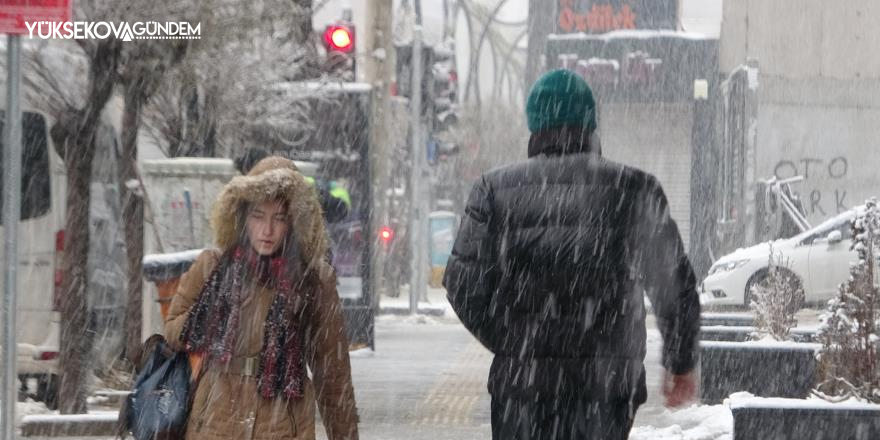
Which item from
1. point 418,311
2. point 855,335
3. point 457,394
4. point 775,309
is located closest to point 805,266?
point 418,311

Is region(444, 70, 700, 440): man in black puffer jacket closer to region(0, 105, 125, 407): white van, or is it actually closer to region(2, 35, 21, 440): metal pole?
region(2, 35, 21, 440): metal pole

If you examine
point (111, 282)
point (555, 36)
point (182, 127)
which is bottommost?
point (111, 282)

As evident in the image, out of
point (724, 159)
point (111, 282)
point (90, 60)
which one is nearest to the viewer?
point (90, 60)

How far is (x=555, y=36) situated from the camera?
3488 cm

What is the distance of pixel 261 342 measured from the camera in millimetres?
4949

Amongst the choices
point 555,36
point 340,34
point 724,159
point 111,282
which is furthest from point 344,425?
point 555,36

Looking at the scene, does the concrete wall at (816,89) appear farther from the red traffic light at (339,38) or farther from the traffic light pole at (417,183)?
the red traffic light at (339,38)

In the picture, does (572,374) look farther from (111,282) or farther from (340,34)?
(340,34)

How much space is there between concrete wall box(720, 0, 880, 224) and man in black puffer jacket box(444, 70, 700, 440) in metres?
27.2

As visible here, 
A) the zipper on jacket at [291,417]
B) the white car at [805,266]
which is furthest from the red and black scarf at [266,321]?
the white car at [805,266]

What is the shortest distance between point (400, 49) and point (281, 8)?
868cm

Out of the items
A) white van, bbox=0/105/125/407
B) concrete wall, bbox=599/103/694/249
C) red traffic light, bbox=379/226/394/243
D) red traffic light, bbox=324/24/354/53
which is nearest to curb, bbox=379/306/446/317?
red traffic light, bbox=379/226/394/243

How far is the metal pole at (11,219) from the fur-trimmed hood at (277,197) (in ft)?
6.51

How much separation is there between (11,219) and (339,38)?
1010cm
